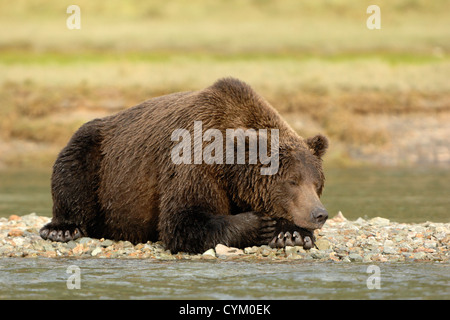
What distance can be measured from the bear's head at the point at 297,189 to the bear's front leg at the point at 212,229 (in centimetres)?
23

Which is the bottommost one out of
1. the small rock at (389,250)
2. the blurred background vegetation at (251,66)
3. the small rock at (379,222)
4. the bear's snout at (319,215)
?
the small rock at (389,250)

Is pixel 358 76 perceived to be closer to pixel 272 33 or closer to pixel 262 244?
pixel 272 33

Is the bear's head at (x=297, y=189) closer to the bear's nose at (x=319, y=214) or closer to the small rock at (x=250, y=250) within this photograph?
the bear's nose at (x=319, y=214)

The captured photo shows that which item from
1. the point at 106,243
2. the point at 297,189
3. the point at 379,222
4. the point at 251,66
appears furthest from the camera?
the point at 251,66

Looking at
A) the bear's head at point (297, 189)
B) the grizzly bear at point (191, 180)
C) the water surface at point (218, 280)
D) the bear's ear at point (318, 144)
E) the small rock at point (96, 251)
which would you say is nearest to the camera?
the water surface at point (218, 280)

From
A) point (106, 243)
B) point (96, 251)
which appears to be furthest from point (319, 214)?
point (106, 243)

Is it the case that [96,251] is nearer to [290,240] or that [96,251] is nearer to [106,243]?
[106,243]

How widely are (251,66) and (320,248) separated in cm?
2377

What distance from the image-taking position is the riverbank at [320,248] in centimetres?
941

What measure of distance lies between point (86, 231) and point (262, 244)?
2.53 m

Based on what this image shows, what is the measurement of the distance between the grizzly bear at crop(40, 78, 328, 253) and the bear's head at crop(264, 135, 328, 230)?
1cm

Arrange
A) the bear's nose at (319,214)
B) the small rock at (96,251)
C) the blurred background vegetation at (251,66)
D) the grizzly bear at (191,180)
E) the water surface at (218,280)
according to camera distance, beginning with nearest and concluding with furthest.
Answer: the water surface at (218,280) → the bear's nose at (319,214) → the grizzly bear at (191,180) → the small rock at (96,251) → the blurred background vegetation at (251,66)

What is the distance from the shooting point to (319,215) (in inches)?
355

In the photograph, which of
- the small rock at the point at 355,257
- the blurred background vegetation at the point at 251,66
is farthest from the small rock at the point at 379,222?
the blurred background vegetation at the point at 251,66
